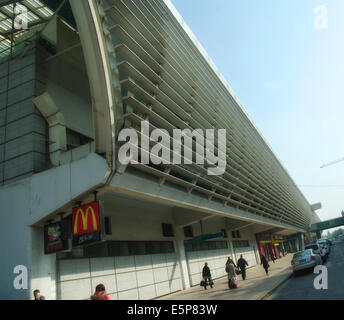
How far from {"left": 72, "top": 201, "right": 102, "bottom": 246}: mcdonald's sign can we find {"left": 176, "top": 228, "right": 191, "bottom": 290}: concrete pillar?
9.70 meters

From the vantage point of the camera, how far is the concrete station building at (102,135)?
31.1 ft

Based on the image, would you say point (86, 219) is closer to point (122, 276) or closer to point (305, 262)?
point (122, 276)

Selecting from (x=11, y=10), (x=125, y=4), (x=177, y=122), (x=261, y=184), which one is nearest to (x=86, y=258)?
(x=177, y=122)

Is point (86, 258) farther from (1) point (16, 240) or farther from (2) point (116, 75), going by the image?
(2) point (116, 75)

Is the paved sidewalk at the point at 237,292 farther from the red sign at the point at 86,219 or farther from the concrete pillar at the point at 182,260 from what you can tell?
the red sign at the point at 86,219

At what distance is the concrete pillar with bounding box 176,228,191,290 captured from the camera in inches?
682

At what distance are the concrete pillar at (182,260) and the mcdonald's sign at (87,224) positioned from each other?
970 centimetres

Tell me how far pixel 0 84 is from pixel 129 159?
7.76 m

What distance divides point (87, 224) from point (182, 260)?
33.5 ft

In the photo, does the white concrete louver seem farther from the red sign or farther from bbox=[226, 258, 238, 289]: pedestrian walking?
bbox=[226, 258, 238, 289]: pedestrian walking

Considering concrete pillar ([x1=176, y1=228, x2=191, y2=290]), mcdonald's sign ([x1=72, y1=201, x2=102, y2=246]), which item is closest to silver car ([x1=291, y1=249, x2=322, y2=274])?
concrete pillar ([x1=176, y1=228, x2=191, y2=290])

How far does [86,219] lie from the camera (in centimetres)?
906

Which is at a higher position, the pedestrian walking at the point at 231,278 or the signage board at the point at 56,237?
the signage board at the point at 56,237

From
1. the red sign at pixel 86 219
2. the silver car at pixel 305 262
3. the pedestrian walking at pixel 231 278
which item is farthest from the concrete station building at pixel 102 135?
the silver car at pixel 305 262
